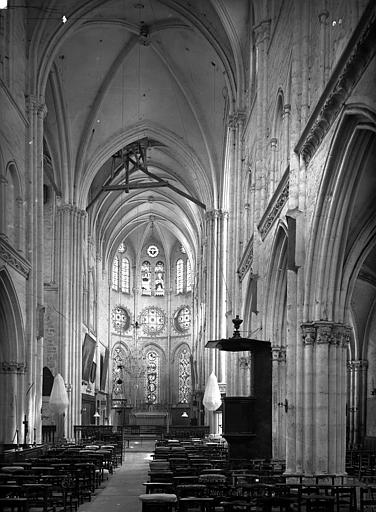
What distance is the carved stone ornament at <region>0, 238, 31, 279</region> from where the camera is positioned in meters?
26.2

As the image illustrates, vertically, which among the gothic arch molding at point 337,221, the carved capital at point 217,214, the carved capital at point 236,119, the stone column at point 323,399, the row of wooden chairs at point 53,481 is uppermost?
the carved capital at point 236,119

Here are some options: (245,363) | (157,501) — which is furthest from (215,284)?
(157,501)

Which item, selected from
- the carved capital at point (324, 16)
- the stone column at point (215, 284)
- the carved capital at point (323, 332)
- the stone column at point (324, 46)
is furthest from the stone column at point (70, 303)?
the carved capital at point (324, 16)

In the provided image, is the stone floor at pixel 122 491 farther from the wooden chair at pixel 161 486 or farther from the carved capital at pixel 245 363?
the carved capital at pixel 245 363

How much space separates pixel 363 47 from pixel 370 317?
734 inches

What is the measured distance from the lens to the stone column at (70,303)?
138 ft

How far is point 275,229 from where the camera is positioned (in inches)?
917

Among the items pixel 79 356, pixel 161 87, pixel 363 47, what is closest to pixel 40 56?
pixel 161 87

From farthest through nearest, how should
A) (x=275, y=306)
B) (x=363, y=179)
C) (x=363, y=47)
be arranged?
(x=275, y=306) → (x=363, y=179) → (x=363, y=47)

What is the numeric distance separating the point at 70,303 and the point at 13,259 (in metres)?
15.9

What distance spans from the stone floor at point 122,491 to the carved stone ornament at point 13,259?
298 inches

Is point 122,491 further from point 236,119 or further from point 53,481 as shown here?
point 236,119

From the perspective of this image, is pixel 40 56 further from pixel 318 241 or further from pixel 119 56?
pixel 318 241

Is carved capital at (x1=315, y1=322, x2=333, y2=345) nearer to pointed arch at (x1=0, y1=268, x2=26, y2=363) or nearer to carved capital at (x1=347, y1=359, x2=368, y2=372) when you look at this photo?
pointed arch at (x1=0, y1=268, x2=26, y2=363)
